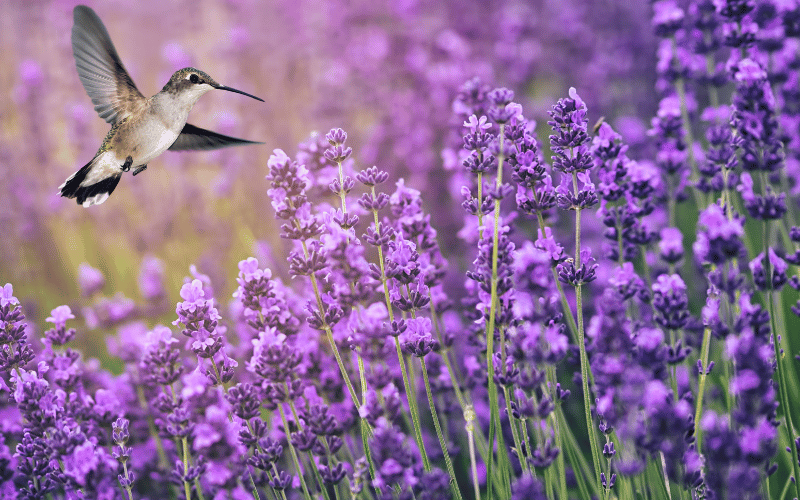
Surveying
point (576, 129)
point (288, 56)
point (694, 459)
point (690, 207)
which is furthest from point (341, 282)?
point (288, 56)

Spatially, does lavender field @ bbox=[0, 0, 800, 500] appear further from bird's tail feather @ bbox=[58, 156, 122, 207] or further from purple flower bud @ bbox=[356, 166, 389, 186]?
bird's tail feather @ bbox=[58, 156, 122, 207]

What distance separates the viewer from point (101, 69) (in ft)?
6.75

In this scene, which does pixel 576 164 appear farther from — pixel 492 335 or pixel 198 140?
pixel 198 140

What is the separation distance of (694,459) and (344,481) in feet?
4.07

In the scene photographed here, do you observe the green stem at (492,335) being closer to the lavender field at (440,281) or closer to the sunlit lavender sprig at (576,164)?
the lavender field at (440,281)

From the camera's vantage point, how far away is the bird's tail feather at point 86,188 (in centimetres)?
193

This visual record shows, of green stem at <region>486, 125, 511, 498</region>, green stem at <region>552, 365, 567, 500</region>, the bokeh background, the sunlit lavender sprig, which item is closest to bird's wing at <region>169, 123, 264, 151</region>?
green stem at <region>486, 125, 511, 498</region>

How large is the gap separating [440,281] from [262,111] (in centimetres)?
449

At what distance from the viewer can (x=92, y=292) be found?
3.69m

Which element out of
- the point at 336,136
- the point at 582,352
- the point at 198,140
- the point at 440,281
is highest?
the point at 198,140

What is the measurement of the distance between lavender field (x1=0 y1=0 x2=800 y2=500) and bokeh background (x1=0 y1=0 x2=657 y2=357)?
0.12 feet

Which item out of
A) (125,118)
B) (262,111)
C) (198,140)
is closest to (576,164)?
(198,140)

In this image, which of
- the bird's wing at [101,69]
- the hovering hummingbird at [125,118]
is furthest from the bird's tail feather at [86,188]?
the bird's wing at [101,69]

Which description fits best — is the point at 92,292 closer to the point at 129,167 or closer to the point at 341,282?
the point at 129,167
